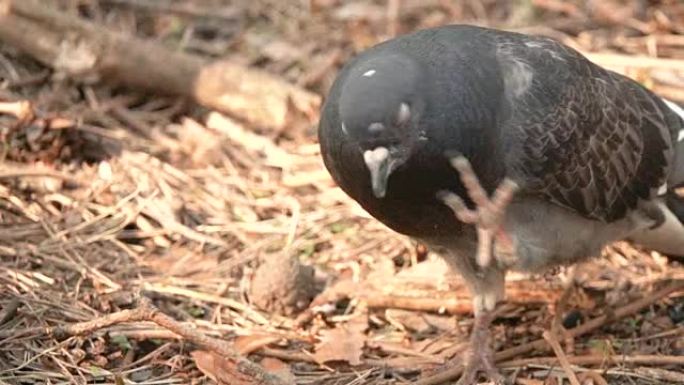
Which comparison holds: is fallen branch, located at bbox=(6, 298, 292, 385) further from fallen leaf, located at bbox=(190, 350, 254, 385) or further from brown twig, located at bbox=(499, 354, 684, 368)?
brown twig, located at bbox=(499, 354, 684, 368)

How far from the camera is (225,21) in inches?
292

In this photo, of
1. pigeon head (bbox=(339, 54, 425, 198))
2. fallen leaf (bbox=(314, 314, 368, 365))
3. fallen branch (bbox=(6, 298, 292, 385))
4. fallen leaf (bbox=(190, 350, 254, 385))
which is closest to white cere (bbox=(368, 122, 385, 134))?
pigeon head (bbox=(339, 54, 425, 198))

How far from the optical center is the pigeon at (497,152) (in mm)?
3709

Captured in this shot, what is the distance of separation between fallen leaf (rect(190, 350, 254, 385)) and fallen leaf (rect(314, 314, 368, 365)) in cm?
44

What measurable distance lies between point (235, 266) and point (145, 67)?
1.62 metres

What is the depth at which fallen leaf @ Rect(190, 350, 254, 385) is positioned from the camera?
4223 mm

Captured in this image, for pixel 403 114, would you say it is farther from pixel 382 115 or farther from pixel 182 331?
pixel 182 331

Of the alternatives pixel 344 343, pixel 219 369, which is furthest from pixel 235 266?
pixel 219 369

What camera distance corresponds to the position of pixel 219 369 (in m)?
4.29

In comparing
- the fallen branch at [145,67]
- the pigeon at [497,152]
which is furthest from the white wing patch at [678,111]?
Answer: the fallen branch at [145,67]

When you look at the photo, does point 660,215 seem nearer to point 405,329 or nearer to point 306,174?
point 405,329

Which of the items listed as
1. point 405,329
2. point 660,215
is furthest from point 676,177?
point 405,329

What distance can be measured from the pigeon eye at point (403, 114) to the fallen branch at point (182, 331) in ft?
3.32

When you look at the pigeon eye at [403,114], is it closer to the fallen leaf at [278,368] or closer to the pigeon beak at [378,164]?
the pigeon beak at [378,164]
